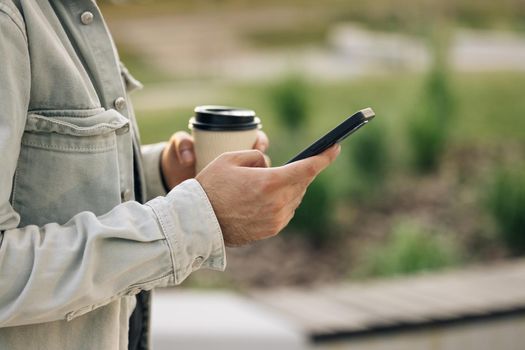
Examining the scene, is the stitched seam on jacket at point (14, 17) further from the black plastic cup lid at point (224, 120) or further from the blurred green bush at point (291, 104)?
the blurred green bush at point (291, 104)

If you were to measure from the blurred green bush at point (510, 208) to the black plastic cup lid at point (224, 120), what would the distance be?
3347mm

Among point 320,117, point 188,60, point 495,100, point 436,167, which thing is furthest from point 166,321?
point 188,60

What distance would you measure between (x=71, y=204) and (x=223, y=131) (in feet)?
1.08

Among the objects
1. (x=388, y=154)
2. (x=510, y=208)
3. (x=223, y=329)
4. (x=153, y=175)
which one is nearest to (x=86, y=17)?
(x=153, y=175)

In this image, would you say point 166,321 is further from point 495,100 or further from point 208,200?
point 495,100

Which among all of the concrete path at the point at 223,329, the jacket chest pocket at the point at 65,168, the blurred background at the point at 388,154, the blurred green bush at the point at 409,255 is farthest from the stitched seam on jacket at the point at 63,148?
the blurred green bush at the point at 409,255

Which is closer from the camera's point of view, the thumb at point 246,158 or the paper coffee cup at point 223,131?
the thumb at point 246,158

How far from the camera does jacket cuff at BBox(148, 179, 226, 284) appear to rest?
1.36 m

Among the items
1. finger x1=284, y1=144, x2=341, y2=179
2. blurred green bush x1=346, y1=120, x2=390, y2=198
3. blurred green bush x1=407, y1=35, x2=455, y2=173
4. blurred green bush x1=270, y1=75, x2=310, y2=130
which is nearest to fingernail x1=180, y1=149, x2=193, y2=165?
finger x1=284, y1=144, x2=341, y2=179

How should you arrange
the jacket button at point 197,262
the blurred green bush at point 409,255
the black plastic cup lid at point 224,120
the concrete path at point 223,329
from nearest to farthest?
the jacket button at point 197,262 → the black plastic cup lid at point 224,120 → the concrete path at point 223,329 → the blurred green bush at point 409,255

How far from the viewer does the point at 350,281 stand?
4652mm

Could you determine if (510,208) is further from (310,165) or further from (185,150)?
(310,165)

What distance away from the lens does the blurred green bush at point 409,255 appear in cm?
445

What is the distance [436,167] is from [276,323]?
291 cm
